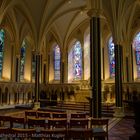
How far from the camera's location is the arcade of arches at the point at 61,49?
17.1m

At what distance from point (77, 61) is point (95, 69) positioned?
14499 millimetres

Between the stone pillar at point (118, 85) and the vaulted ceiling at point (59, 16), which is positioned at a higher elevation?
the vaulted ceiling at point (59, 16)

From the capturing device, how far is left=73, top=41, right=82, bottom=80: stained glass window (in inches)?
917

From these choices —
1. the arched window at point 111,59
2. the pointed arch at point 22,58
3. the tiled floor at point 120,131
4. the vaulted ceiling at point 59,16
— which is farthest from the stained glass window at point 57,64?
the tiled floor at point 120,131

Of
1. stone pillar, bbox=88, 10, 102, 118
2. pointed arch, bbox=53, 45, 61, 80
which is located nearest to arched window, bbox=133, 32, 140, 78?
pointed arch, bbox=53, 45, 61, 80

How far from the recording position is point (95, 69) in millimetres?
9195

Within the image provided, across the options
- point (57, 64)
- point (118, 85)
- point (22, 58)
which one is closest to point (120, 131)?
point (118, 85)

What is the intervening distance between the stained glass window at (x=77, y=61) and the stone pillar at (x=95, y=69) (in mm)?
13584

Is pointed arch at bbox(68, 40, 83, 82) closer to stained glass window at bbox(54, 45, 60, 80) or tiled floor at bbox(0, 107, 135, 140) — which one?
stained glass window at bbox(54, 45, 60, 80)

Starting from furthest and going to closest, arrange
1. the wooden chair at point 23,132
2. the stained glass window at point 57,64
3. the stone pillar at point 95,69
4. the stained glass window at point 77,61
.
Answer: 1. the stained glass window at point 57,64
2. the stained glass window at point 77,61
3. the stone pillar at point 95,69
4. the wooden chair at point 23,132

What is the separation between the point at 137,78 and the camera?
771 inches

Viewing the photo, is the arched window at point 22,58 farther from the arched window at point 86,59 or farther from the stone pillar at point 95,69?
the stone pillar at point 95,69

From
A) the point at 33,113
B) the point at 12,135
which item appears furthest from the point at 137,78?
the point at 12,135

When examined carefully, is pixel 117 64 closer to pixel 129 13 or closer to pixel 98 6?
pixel 98 6
